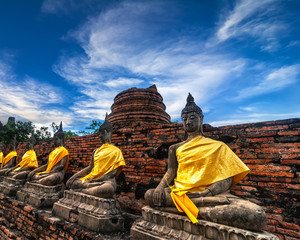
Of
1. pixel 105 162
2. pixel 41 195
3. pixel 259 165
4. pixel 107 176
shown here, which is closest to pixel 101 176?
pixel 107 176

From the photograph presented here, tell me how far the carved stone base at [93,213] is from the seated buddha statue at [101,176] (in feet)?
0.42

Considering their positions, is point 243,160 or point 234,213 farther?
point 243,160

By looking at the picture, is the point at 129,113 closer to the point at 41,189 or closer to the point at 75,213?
the point at 41,189

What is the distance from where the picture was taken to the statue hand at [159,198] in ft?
7.94

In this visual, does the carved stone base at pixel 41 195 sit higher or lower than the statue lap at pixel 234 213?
lower

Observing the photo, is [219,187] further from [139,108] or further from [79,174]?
[139,108]

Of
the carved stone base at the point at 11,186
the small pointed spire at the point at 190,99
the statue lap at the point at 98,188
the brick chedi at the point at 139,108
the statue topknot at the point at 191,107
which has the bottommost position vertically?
the carved stone base at the point at 11,186

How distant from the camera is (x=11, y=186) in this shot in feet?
18.0

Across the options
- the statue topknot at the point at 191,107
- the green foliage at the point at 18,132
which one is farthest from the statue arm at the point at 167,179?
the green foliage at the point at 18,132

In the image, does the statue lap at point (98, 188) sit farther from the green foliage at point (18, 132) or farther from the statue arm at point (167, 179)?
the green foliage at point (18, 132)

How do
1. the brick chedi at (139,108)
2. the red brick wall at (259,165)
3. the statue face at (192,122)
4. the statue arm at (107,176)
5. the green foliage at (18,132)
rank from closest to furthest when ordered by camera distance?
1. the red brick wall at (259,165)
2. the statue face at (192,122)
3. the statue arm at (107,176)
4. the brick chedi at (139,108)
5. the green foliage at (18,132)

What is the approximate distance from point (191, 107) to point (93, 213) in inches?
100

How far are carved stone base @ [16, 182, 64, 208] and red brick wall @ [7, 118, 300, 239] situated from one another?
1716 mm

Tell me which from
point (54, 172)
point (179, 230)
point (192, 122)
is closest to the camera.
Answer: point (179, 230)
